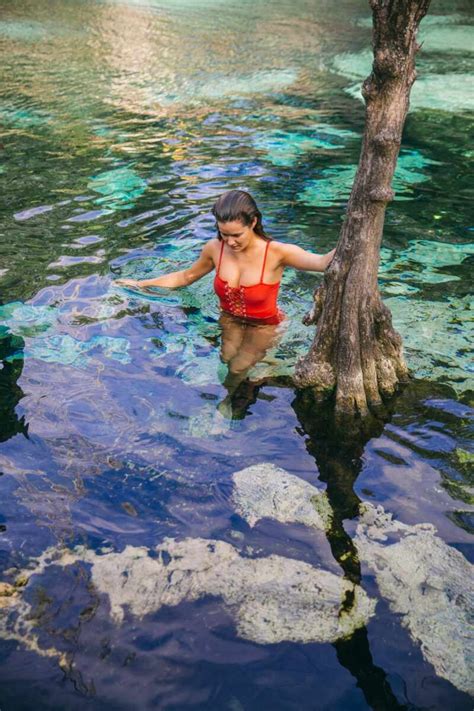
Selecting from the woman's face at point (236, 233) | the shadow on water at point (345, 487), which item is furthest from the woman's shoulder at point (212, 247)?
the shadow on water at point (345, 487)

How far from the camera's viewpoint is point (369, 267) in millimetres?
4938

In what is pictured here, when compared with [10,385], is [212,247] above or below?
above

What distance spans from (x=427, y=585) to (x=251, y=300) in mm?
3131

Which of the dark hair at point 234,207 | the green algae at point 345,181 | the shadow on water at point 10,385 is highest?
the dark hair at point 234,207

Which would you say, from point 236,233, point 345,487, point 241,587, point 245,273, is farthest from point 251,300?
point 241,587

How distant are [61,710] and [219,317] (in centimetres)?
417

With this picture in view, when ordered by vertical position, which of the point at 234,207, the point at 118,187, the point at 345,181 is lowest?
the point at 118,187

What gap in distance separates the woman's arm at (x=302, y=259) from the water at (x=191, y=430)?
2.79ft

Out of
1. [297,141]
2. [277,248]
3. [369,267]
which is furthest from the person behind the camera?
[297,141]

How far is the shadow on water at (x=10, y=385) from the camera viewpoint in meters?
5.49

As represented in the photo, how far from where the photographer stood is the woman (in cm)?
579

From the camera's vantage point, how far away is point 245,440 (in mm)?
5348

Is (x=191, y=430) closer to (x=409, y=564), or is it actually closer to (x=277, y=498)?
(x=277, y=498)

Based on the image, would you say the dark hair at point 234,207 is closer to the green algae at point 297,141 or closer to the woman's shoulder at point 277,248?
the woman's shoulder at point 277,248
